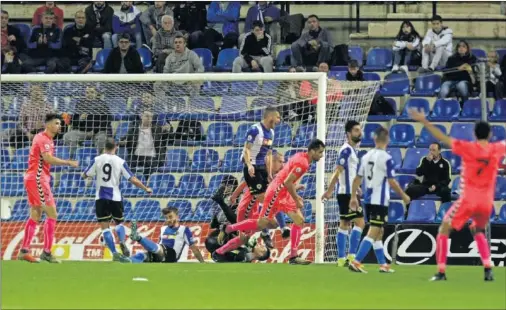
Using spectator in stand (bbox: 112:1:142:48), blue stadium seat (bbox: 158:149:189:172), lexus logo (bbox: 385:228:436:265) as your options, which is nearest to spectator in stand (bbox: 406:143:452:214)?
lexus logo (bbox: 385:228:436:265)

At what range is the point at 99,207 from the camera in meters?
18.7

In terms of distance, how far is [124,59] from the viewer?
2383 cm

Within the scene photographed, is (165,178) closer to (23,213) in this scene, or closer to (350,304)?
(23,213)

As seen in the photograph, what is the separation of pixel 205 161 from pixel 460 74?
5202mm

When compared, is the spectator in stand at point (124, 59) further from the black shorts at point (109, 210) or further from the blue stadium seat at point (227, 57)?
the black shorts at point (109, 210)

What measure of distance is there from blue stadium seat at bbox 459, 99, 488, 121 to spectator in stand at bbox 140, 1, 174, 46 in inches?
226

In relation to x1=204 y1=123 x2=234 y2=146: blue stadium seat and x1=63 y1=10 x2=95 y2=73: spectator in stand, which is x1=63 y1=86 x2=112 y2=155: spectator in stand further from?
x1=63 y1=10 x2=95 y2=73: spectator in stand

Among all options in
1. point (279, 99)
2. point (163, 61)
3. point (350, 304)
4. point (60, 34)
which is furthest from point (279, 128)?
point (350, 304)

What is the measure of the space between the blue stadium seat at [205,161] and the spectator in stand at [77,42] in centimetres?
446

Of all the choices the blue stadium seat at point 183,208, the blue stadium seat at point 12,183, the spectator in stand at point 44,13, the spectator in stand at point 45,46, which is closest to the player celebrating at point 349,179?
the blue stadium seat at point 183,208

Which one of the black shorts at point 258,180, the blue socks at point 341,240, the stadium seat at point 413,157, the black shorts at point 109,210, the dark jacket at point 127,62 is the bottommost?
the blue socks at point 341,240

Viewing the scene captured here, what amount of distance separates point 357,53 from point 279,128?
4.10m

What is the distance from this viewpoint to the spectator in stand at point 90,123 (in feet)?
70.3

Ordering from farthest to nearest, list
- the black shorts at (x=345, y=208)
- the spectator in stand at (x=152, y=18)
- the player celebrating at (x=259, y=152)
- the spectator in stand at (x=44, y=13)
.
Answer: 1. the spectator in stand at (x=44, y=13)
2. the spectator in stand at (x=152, y=18)
3. the player celebrating at (x=259, y=152)
4. the black shorts at (x=345, y=208)
